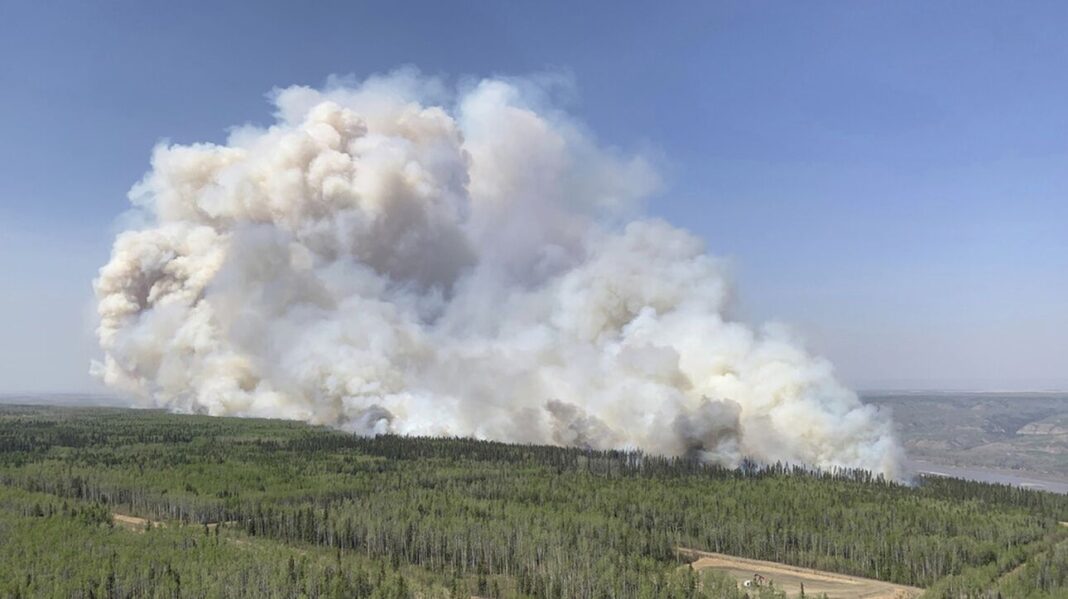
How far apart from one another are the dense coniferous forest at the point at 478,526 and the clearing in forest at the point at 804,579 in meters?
1.88

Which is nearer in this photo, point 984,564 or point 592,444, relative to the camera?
point 984,564

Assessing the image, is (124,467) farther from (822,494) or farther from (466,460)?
(822,494)

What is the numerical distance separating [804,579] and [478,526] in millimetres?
31322

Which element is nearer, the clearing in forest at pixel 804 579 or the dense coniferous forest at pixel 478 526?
the dense coniferous forest at pixel 478 526

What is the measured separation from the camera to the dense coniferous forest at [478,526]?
2576 inches

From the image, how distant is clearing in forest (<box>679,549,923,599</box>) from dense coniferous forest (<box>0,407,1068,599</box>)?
1.88 m

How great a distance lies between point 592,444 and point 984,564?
8867 cm

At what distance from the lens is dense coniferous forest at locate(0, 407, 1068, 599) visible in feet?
215

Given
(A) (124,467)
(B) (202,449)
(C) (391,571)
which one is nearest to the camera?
(C) (391,571)

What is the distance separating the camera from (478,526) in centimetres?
8150

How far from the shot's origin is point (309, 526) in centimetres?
8456

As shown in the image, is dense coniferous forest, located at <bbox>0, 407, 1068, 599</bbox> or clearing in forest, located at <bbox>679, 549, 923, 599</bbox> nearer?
dense coniferous forest, located at <bbox>0, 407, 1068, 599</bbox>

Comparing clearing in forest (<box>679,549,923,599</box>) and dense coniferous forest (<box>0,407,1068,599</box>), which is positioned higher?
dense coniferous forest (<box>0,407,1068,599</box>)

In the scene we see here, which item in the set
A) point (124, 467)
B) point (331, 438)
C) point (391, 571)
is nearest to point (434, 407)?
point (331, 438)
